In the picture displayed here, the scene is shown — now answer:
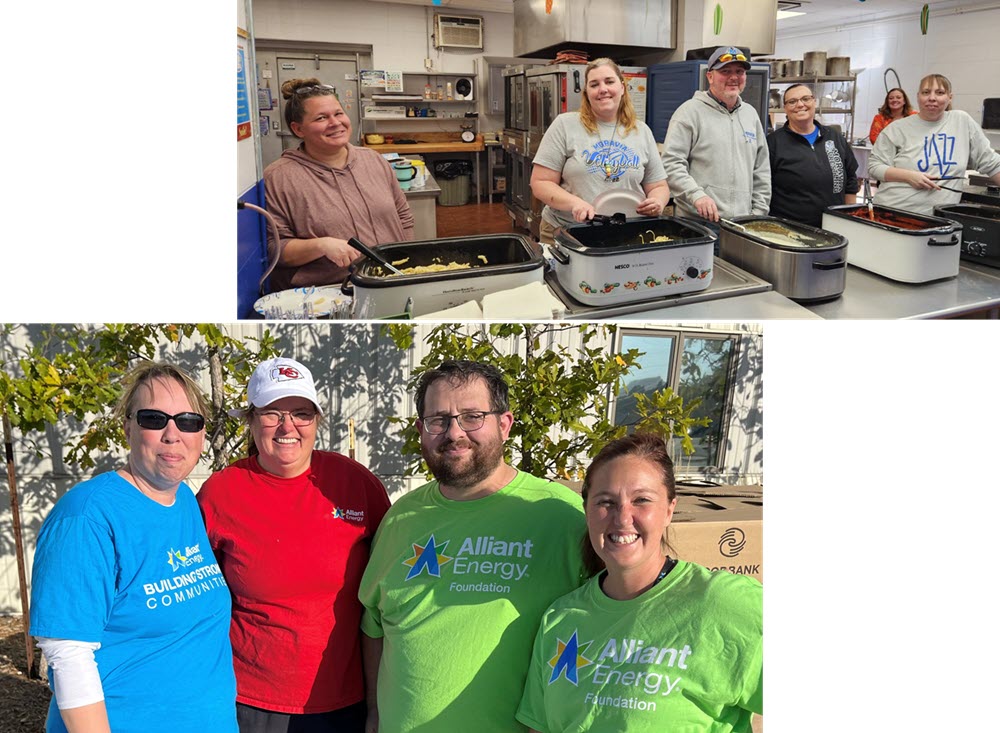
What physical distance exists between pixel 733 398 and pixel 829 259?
43cm

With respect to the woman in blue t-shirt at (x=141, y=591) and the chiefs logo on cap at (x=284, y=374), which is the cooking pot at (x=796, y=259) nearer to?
the chiefs logo on cap at (x=284, y=374)

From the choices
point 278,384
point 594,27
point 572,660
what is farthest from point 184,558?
point 594,27

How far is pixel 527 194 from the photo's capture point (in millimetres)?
2148

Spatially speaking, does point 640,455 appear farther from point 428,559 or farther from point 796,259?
point 796,259

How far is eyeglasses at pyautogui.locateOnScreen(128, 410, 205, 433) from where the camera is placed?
1329 mm

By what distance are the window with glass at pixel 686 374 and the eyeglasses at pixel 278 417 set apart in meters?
0.69

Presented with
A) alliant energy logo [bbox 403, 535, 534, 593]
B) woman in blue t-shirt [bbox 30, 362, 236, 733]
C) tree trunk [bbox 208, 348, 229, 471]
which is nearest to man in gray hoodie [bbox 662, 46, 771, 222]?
alliant energy logo [bbox 403, 535, 534, 593]

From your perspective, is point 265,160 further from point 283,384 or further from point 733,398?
point 733,398

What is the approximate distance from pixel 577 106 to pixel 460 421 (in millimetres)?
1089

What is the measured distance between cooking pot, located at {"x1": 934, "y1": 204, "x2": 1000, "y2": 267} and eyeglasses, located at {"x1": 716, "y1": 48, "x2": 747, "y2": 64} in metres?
0.76

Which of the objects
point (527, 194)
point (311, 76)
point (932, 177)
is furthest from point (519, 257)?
point (932, 177)

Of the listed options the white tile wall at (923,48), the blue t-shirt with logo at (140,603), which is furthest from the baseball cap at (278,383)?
the white tile wall at (923,48)

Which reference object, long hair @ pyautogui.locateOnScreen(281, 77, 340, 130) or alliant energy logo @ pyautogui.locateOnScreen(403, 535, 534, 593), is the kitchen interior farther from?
alliant energy logo @ pyautogui.locateOnScreen(403, 535, 534, 593)

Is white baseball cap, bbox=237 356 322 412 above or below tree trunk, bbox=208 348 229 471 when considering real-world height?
above
